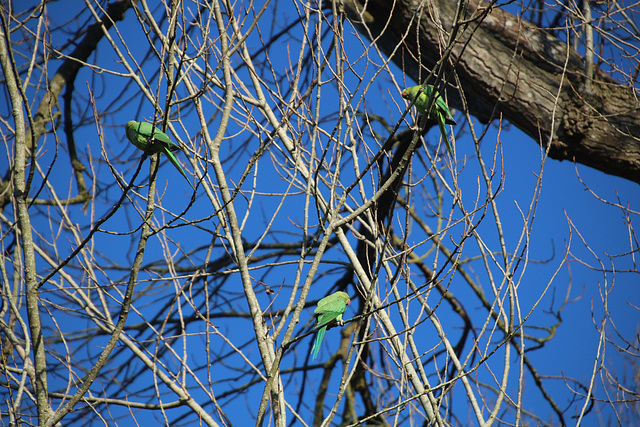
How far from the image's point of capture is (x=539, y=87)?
4691 millimetres

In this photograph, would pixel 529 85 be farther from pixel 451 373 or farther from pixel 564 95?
pixel 451 373

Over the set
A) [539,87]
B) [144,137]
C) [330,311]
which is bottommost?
[330,311]

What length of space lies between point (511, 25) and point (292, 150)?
2.80m

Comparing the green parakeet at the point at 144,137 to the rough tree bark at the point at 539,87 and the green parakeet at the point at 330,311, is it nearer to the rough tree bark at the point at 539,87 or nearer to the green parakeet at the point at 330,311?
the green parakeet at the point at 330,311

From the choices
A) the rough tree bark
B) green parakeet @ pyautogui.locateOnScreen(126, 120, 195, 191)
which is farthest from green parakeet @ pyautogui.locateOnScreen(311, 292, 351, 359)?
the rough tree bark

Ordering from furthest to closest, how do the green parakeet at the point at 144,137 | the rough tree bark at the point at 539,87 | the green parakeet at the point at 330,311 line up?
1. the rough tree bark at the point at 539,87
2. the green parakeet at the point at 330,311
3. the green parakeet at the point at 144,137

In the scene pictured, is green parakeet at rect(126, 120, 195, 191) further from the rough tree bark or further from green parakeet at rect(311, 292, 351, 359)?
the rough tree bark

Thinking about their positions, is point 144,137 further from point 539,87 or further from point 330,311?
point 539,87

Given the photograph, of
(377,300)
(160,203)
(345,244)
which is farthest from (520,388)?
(160,203)

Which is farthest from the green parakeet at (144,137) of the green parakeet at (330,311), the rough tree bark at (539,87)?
the rough tree bark at (539,87)

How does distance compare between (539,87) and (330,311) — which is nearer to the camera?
(330,311)

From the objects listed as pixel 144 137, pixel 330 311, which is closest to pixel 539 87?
pixel 330 311

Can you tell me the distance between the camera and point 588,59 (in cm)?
454

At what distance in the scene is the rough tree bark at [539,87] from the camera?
180 inches
